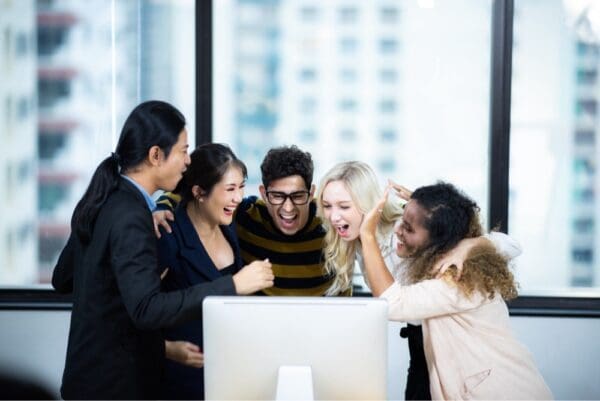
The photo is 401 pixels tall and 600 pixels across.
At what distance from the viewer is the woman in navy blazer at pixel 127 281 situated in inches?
65.4

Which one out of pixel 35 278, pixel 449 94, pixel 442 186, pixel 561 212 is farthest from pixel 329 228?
pixel 35 278

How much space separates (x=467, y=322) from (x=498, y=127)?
1699mm

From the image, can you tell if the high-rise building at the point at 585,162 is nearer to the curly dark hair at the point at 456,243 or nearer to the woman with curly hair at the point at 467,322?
the curly dark hair at the point at 456,243

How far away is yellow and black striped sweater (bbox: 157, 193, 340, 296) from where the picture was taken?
2.64 m

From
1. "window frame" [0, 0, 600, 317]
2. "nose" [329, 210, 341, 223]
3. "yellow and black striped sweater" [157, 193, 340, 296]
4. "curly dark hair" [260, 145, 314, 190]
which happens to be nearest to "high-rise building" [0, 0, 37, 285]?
"window frame" [0, 0, 600, 317]

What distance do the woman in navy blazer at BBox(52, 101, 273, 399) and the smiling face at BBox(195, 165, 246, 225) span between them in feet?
1.37

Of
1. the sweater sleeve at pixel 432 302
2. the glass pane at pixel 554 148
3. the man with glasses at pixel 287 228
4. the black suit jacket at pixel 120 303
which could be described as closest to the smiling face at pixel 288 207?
the man with glasses at pixel 287 228

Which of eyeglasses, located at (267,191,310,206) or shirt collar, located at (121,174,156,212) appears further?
eyeglasses, located at (267,191,310,206)

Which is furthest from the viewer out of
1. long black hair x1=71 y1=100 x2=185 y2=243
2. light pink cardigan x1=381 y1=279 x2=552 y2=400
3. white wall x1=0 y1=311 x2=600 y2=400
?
white wall x1=0 y1=311 x2=600 y2=400

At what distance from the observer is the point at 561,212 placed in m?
3.51

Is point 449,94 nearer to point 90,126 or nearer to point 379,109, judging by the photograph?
point 379,109

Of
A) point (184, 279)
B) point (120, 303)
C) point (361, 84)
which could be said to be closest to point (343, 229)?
point (184, 279)

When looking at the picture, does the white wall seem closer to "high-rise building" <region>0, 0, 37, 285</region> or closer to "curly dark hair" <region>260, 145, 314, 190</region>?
"curly dark hair" <region>260, 145, 314, 190</region>

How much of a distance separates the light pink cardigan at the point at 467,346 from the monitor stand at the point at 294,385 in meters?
0.52
